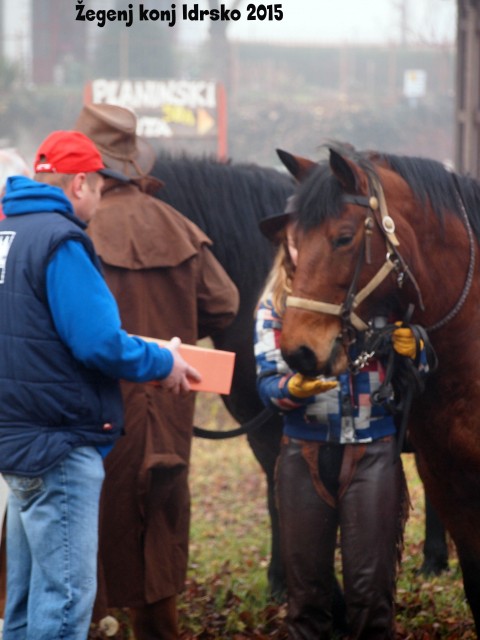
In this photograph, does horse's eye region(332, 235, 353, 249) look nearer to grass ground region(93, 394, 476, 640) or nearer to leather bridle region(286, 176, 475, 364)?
leather bridle region(286, 176, 475, 364)

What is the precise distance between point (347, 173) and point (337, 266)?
30cm

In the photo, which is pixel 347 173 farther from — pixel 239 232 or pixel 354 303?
pixel 239 232

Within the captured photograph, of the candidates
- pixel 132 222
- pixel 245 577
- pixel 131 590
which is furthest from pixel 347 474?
pixel 245 577

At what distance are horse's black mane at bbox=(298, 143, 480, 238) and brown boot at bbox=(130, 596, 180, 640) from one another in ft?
5.71

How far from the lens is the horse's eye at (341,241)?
332cm

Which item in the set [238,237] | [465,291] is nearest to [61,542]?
[465,291]

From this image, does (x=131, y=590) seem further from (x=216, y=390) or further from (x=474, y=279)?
(x=474, y=279)

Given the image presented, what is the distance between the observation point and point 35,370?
3170 mm

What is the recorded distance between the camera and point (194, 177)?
204 inches

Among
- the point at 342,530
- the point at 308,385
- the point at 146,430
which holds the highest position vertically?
the point at 308,385

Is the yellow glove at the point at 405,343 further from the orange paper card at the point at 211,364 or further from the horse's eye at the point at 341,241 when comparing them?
the orange paper card at the point at 211,364

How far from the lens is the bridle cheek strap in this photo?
328cm

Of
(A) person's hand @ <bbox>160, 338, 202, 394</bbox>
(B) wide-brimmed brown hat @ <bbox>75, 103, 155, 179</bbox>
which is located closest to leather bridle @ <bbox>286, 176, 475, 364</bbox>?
(A) person's hand @ <bbox>160, 338, 202, 394</bbox>

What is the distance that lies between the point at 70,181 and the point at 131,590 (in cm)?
164
